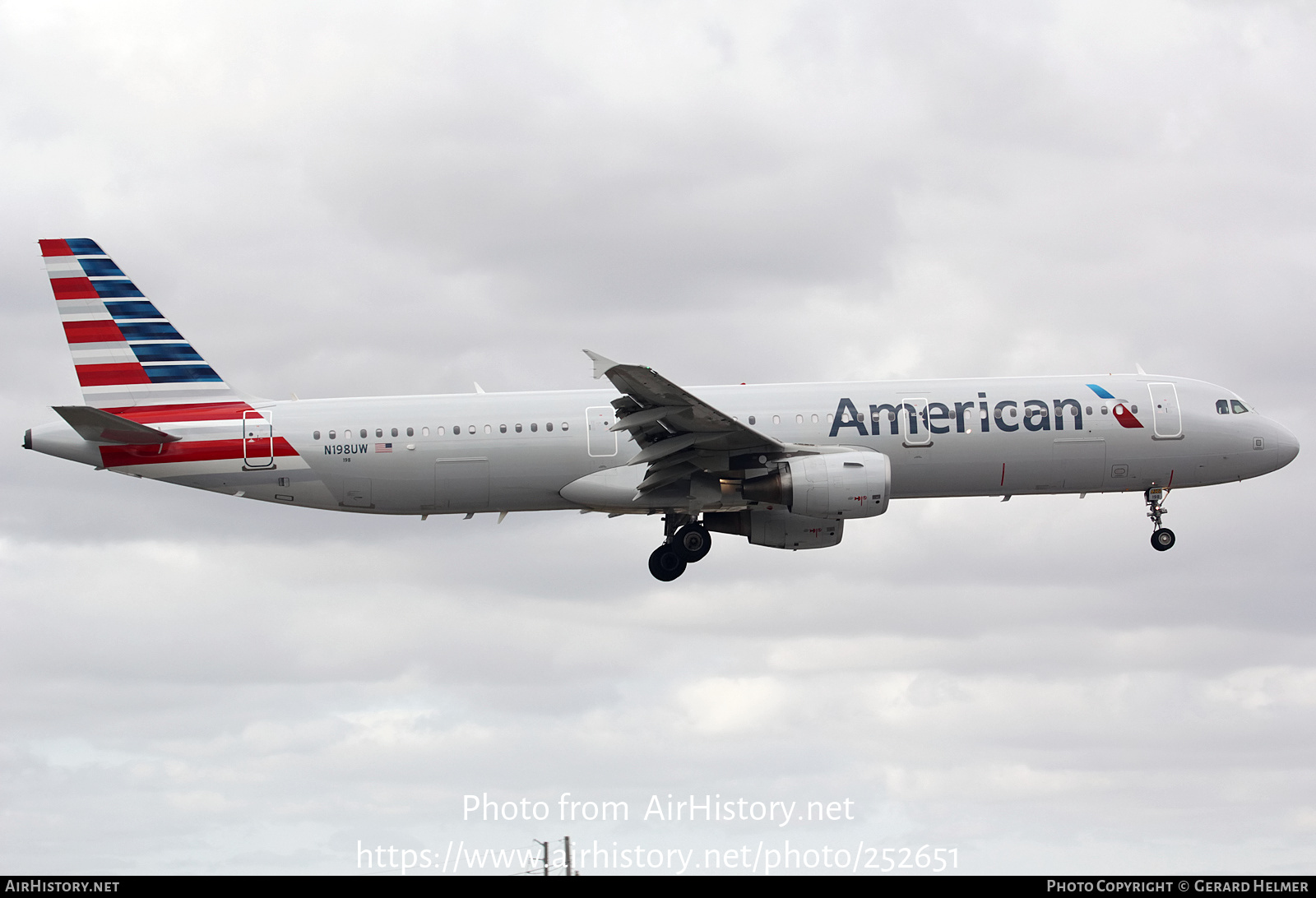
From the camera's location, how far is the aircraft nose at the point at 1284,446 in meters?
46.8

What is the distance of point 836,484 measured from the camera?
42.2 metres

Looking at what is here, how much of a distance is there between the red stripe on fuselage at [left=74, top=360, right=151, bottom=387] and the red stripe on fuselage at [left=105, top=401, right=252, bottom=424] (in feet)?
3.03

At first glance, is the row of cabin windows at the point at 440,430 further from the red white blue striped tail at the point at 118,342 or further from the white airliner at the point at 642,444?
the red white blue striped tail at the point at 118,342

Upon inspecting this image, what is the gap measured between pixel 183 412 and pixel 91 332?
4367 millimetres

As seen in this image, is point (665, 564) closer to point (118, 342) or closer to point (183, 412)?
point (183, 412)

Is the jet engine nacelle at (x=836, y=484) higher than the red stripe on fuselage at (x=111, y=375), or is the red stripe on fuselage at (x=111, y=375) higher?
the red stripe on fuselage at (x=111, y=375)

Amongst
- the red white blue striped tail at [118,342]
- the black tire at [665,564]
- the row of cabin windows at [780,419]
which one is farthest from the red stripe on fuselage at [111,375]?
the row of cabin windows at [780,419]

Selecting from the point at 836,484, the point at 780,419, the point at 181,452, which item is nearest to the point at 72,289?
the point at 181,452

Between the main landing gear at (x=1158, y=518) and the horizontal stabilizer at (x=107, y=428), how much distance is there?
30131 millimetres

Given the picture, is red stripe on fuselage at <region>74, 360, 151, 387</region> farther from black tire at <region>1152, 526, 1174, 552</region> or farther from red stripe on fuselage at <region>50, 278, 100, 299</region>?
black tire at <region>1152, 526, 1174, 552</region>

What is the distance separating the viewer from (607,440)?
44.1 m

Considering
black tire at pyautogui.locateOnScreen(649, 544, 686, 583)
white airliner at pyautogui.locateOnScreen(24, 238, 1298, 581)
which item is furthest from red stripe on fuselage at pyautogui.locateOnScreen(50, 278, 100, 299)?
black tire at pyautogui.locateOnScreen(649, 544, 686, 583)

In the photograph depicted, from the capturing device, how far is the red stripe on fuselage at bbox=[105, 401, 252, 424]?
149ft
